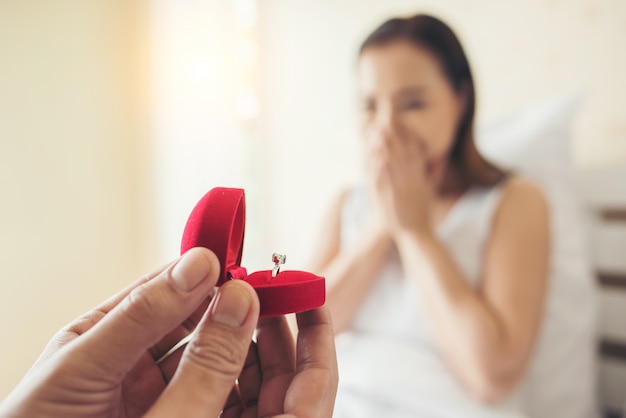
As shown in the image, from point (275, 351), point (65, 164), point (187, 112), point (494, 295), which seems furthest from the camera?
point (187, 112)

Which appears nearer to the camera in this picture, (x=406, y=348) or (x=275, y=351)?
(x=275, y=351)

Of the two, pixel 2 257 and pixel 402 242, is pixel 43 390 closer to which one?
pixel 2 257

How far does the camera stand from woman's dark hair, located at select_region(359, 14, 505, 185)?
2.54 feet

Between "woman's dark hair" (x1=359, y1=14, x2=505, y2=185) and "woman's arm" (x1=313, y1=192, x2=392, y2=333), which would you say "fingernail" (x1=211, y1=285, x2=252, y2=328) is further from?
"woman's dark hair" (x1=359, y1=14, x2=505, y2=185)

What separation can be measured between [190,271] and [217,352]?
0.06 meters

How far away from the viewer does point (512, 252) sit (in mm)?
710

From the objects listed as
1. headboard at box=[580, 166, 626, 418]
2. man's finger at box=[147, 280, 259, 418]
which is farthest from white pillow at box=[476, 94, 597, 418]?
man's finger at box=[147, 280, 259, 418]

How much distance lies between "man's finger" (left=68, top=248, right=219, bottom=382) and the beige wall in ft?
0.53

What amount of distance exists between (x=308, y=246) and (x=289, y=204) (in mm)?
154

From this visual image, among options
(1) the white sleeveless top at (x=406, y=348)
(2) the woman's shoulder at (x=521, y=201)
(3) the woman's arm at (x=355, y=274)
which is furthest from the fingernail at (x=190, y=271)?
(2) the woman's shoulder at (x=521, y=201)

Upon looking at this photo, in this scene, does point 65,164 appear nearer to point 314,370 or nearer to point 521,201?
point 314,370

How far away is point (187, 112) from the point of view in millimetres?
1105

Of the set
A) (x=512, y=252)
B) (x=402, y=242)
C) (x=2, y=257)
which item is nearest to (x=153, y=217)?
(x=2, y=257)

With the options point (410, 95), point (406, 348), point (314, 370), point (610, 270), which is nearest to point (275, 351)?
point (314, 370)
